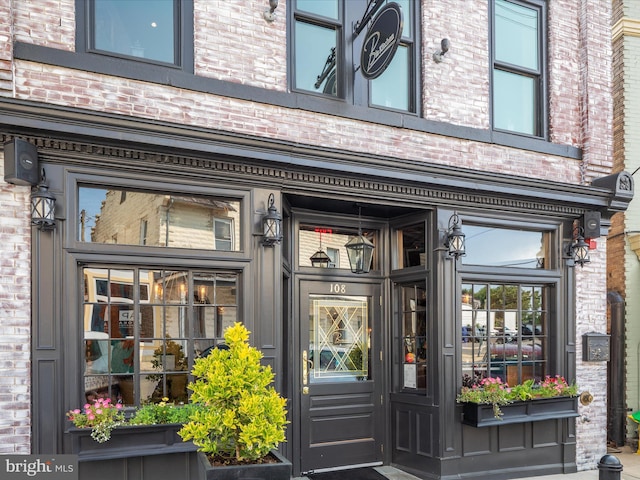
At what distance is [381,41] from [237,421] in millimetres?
4229

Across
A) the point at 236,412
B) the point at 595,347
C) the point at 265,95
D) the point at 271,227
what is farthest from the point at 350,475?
the point at 265,95

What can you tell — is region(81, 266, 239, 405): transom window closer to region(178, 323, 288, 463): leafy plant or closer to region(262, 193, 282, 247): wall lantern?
region(262, 193, 282, 247): wall lantern

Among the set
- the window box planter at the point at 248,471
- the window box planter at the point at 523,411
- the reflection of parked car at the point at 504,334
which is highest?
the reflection of parked car at the point at 504,334

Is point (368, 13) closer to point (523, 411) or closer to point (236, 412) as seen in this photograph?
point (236, 412)

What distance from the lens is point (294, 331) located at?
260 inches

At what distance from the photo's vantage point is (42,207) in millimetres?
4551

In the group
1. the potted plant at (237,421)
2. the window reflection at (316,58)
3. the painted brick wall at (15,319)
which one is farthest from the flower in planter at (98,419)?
the window reflection at (316,58)

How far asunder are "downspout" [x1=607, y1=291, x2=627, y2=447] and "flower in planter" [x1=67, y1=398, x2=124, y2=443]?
7.83 meters

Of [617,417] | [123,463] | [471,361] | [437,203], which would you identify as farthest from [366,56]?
[617,417]

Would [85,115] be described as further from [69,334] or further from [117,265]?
[69,334]

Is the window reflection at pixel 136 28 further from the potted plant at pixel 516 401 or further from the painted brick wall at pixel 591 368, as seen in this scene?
the painted brick wall at pixel 591 368

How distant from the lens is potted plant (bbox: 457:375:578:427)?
21.2 ft

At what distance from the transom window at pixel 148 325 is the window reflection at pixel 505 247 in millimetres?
3258

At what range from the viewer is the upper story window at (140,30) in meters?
5.08
